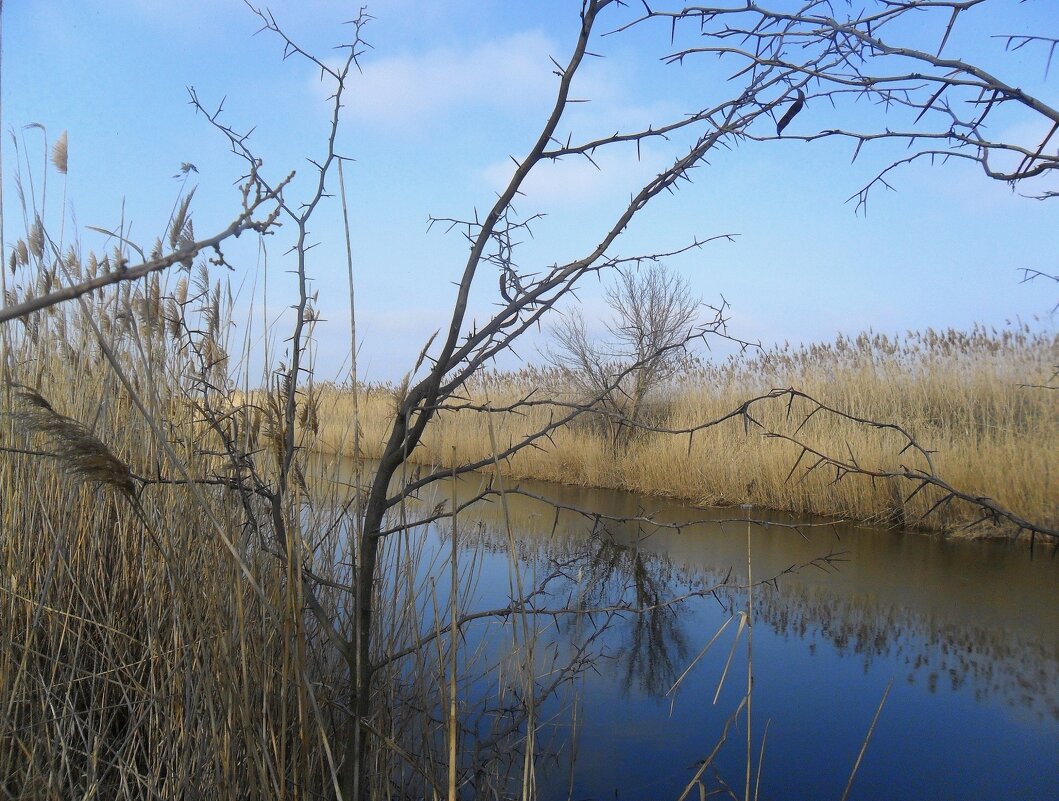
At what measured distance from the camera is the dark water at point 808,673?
2055 mm

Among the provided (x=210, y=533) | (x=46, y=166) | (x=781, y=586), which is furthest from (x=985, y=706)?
(x=46, y=166)

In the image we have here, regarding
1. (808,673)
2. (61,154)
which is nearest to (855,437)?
(808,673)

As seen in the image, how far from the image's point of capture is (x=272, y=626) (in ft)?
4.57

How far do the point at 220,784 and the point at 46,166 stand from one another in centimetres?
198

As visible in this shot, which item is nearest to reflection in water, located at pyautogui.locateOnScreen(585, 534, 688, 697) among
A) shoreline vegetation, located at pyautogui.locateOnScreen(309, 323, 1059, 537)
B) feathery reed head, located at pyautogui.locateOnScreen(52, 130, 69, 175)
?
shoreline vegetation, located at pyautogui.locateOnScreen(309, 323, 1059, 537)

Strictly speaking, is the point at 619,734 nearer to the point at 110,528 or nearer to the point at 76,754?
the point at 76,754

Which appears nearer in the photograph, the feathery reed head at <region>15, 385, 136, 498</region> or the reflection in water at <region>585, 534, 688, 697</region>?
the feathery reed head at <region>15, 385, 136, 498</region>

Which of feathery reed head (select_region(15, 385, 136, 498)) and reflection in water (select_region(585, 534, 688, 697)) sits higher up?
feathery reed head (select_region(15, 385, 136, 498))

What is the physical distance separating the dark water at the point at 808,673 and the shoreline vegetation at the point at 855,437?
30.7 inches

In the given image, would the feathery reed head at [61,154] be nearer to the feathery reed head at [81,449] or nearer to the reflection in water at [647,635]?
the feathery reed head at [81,449]

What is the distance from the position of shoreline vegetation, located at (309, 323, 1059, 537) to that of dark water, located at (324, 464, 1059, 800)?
30.7 inches

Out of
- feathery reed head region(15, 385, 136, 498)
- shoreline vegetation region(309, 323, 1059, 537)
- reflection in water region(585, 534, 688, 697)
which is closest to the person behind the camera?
feathery reed head region(15, 385, 136, 498)

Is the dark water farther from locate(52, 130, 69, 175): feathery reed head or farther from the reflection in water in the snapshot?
locate(52, 130, 69, 175): feathery reed head

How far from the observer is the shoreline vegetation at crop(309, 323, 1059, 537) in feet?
16.3
